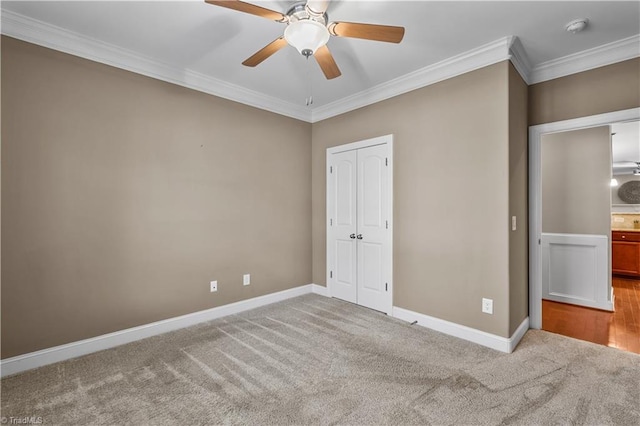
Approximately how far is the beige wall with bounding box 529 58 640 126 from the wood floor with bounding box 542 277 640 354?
84.5 inches

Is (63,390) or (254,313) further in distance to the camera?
(254,313)

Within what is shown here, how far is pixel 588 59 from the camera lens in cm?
272

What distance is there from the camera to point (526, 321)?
3.10 meters

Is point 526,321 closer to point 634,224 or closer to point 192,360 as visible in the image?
point 192,360

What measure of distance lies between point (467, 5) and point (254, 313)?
3.52 m

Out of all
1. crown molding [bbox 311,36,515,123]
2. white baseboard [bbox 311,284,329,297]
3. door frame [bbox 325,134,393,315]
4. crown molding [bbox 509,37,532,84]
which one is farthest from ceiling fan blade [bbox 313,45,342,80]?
white baseboard [bbox 311,284,329,297]

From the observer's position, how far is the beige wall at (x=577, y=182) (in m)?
3.83

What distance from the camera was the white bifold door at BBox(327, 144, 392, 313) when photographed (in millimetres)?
3605

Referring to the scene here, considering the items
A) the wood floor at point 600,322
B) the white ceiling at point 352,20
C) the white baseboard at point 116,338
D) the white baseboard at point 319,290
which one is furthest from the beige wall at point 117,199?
the wood floor at point 600,322

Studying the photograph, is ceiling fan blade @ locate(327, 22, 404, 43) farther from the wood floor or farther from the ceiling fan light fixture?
the wood floor

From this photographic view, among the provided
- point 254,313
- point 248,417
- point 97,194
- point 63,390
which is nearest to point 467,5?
point 248,417

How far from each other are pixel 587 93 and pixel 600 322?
2.49 m

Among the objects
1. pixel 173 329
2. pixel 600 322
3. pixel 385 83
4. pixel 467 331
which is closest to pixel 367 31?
pixel 385 83

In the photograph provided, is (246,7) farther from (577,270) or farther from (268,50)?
(577,270)
